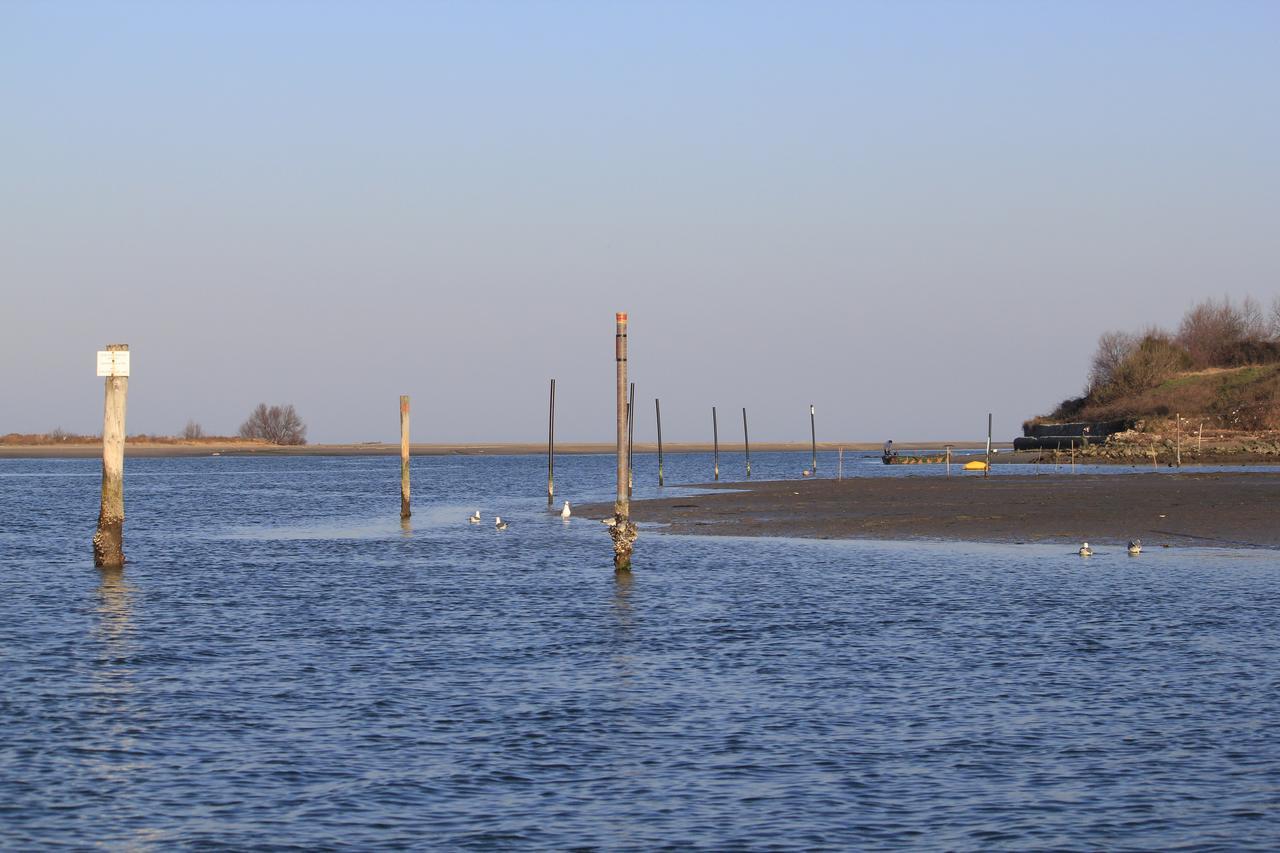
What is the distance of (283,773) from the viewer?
12.1 m

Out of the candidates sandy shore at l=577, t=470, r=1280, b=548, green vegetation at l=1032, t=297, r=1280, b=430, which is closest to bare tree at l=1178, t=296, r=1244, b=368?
green vegetation at l=1032, t=297, r=1280, b=430

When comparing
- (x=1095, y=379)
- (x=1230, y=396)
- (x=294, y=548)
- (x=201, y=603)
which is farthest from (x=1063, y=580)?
(x=1095, y=379)

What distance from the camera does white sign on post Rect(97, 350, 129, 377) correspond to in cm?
2833

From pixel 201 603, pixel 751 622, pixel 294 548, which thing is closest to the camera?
pixel 751 622

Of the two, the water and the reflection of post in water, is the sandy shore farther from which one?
the reflection of post in water

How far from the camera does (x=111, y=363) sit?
93.2 ft

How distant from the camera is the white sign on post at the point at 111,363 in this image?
28.3m

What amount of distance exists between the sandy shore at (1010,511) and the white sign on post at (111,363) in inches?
737

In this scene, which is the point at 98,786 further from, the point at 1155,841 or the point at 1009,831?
the point at 1155,841

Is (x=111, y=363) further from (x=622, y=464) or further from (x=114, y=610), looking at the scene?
(x=622, y=464)

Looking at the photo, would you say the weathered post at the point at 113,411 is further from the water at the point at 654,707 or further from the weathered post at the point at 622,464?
the weathered post at the point at 622,464

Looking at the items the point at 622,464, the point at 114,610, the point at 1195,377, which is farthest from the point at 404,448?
the point at 1195,377

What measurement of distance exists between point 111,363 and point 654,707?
18.0 metres

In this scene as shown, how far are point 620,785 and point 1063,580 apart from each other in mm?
17418
